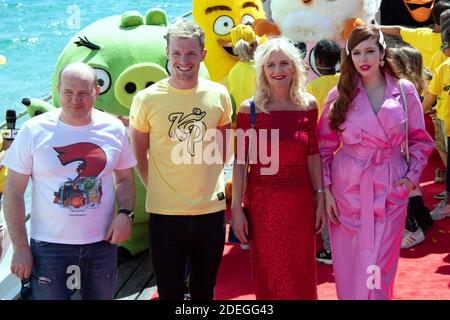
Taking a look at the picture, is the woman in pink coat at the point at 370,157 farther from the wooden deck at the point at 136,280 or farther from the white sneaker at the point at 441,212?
the white sneaker at the point at 441,212

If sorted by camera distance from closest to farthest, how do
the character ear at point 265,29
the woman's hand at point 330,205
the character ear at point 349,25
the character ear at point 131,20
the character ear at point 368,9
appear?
the woman's hand at point 330,205, the character ear at point 131,20, the character ear at point 349,25, the character ear at point 368,9, the character ear at point 265,29

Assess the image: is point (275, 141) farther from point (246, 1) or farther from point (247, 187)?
point (246, 1)

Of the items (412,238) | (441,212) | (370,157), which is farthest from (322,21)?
(370,157)

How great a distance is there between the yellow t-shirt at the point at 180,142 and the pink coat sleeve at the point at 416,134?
32.1 inches

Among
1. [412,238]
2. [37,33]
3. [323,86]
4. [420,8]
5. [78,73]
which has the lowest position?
[412,238]

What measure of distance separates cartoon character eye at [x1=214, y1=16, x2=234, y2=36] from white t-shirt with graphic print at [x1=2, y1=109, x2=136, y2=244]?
3.47m

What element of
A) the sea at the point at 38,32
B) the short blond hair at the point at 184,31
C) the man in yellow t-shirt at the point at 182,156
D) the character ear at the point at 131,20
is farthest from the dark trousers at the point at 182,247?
the sea at the point at 38,32

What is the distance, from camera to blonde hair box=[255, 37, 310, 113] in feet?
11.0

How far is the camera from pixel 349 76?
3430mm

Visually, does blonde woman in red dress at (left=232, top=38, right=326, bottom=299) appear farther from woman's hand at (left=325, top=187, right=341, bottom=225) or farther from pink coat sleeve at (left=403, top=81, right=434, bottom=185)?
pink coat sleeve at (left=403, top=81, right=434, bottom=185)

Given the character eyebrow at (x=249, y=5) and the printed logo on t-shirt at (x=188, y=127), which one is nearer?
the printed logo on t-shirt at (x=188, y=127)

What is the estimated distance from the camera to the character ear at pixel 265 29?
6.11 meters

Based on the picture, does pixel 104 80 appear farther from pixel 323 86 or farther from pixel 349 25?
pixel 349 25

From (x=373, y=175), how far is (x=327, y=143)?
0.79 feet
